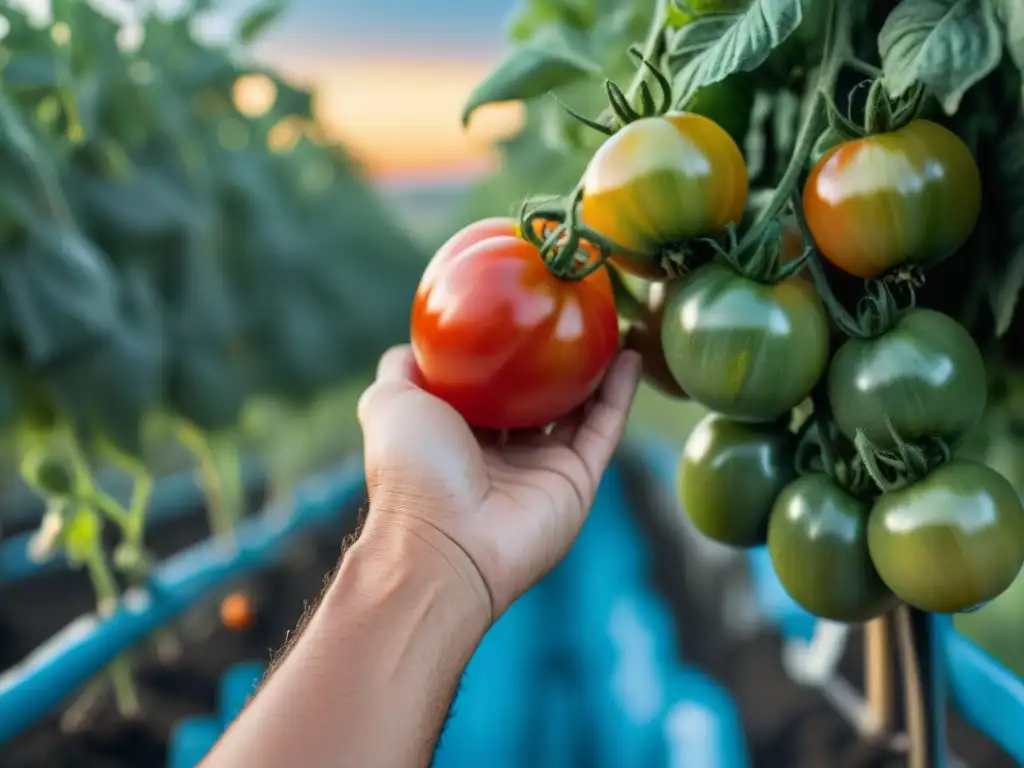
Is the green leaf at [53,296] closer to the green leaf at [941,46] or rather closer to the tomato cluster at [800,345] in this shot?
the tomato cluster at [800,345]

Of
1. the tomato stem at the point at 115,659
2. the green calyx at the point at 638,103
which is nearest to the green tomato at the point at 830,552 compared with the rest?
the green calyx at the point at 638,103

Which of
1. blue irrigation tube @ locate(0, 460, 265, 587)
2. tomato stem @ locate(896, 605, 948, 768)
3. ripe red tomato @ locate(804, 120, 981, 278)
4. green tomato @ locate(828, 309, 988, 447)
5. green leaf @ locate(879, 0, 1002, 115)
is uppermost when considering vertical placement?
green leaf @ locate(879, 0, 1002, 115)

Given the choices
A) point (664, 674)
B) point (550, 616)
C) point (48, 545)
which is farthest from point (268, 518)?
point (664, 674)

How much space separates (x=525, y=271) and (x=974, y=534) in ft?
0.84

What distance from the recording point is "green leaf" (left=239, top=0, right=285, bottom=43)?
1.67 m

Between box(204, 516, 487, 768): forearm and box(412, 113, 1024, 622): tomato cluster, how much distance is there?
4.3 inches

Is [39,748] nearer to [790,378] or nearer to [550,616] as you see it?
[550,616]

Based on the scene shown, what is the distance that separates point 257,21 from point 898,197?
1.51 m

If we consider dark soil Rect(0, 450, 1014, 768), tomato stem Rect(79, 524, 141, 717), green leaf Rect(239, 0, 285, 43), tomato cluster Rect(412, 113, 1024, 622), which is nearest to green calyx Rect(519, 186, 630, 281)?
tomato cluster Rect(412, 113, 1024, 622)

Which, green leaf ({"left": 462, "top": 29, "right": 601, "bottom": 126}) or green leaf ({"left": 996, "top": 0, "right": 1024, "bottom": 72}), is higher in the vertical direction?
green leaf ({"left": 996, "top": 0, "right": 1024, "bottom": 72})

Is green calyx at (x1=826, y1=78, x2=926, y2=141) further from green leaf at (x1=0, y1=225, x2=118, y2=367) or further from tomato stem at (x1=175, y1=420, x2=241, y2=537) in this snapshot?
tomato stem at (x1=175, y1=420, x2=241, y2=537)

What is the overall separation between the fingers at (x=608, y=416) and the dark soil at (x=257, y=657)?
1.40 ft

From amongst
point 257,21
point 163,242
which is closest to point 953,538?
point 163,242

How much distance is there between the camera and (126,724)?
134cm
